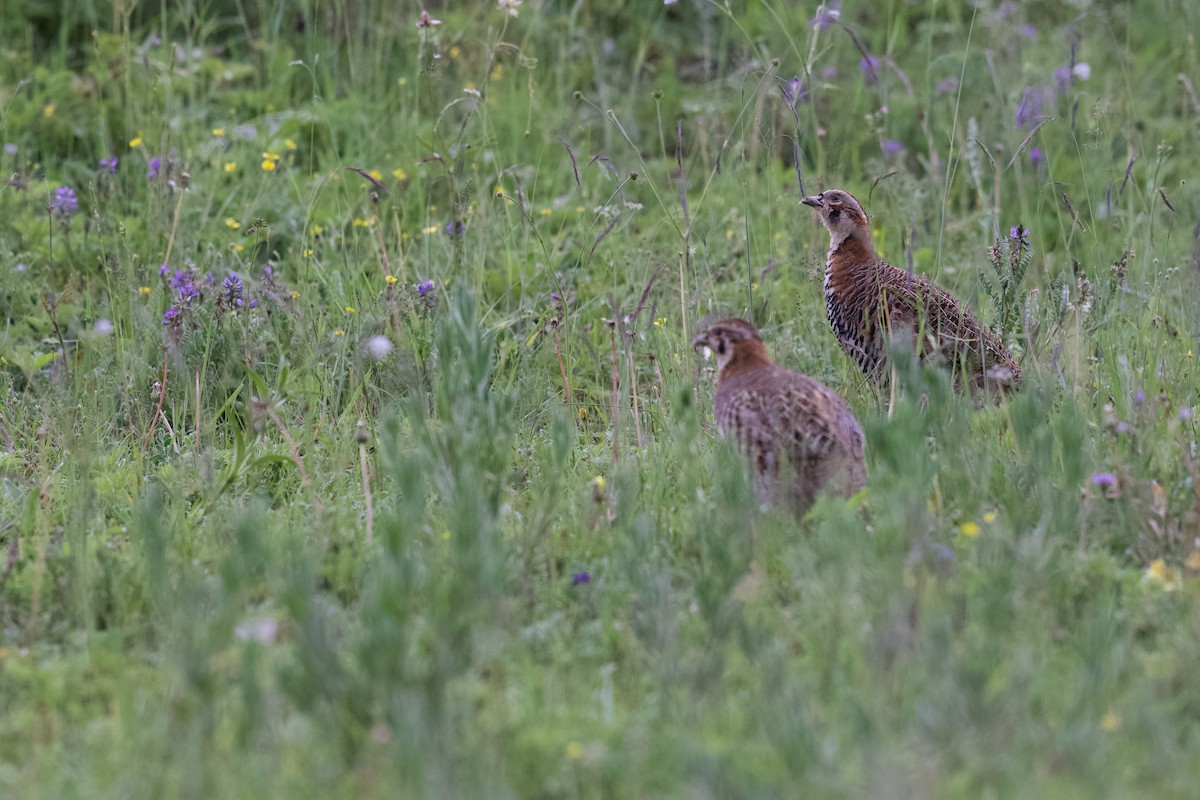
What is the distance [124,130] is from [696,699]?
208 inches

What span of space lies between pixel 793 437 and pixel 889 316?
1.26 m

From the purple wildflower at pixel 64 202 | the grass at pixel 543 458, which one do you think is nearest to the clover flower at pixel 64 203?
the purple wildflower at pixel 64 202

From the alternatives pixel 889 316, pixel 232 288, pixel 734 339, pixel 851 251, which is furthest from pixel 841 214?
pixel 232 288

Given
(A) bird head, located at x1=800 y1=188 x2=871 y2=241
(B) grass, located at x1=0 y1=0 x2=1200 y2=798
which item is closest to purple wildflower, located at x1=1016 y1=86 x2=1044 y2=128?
(B) grass, located at x1=0 y1=0 x2=1200 y2=798

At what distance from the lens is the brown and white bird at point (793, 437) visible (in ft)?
12.5

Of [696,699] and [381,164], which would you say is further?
[381,164]

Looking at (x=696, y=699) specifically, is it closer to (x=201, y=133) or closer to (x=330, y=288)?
(x=330, y=288)

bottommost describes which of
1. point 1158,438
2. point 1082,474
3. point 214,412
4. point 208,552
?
point 214,412

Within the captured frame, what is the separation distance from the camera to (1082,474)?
11.1ft

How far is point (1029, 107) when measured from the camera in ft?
22.1

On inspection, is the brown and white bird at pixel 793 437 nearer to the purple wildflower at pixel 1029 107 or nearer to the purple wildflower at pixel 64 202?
the purple wildflower at pixel 1029 107

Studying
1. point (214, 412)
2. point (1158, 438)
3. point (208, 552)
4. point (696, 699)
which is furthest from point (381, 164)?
point (696, 699)

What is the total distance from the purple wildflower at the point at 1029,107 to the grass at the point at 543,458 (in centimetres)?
5

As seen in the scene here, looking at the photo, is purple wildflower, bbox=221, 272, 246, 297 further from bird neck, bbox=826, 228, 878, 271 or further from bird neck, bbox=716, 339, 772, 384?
bird neck, bbox=826, 228, 878, 271
